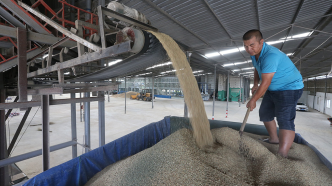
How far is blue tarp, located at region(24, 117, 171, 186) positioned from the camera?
110 cm

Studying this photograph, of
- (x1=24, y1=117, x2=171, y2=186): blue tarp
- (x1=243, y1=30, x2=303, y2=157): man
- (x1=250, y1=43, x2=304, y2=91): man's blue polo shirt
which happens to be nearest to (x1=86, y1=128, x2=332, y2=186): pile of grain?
(x1=24, y1=117, x2=171, y2=186): blue tarp

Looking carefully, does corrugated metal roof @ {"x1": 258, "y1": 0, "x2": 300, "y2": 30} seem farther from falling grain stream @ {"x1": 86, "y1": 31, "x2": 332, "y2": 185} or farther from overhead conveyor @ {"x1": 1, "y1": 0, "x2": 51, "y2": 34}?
overhead conveyor @ {"x1": 1, "y1": 0, "x2": 51, "y2": 34}

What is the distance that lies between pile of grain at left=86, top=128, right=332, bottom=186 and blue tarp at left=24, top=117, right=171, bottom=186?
0.35 ft

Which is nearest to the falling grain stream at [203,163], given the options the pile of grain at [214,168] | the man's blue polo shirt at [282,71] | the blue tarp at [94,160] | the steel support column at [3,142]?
the pile of grain at [214,168]

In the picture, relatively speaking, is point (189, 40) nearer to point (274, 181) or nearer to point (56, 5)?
point (56, 5)

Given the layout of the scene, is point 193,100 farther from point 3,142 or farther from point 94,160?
point 3,142

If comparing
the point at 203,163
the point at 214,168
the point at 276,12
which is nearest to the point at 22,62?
the point at 203,163

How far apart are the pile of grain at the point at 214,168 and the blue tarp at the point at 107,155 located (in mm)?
107

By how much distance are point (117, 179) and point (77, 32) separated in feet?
4.12

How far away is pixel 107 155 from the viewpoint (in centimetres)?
164

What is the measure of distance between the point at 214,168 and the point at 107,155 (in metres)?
1.08

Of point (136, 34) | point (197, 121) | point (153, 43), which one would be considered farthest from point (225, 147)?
point (136, 34)

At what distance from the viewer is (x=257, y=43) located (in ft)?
4.78

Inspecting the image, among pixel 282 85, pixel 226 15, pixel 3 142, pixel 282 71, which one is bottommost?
pixel 3 142
